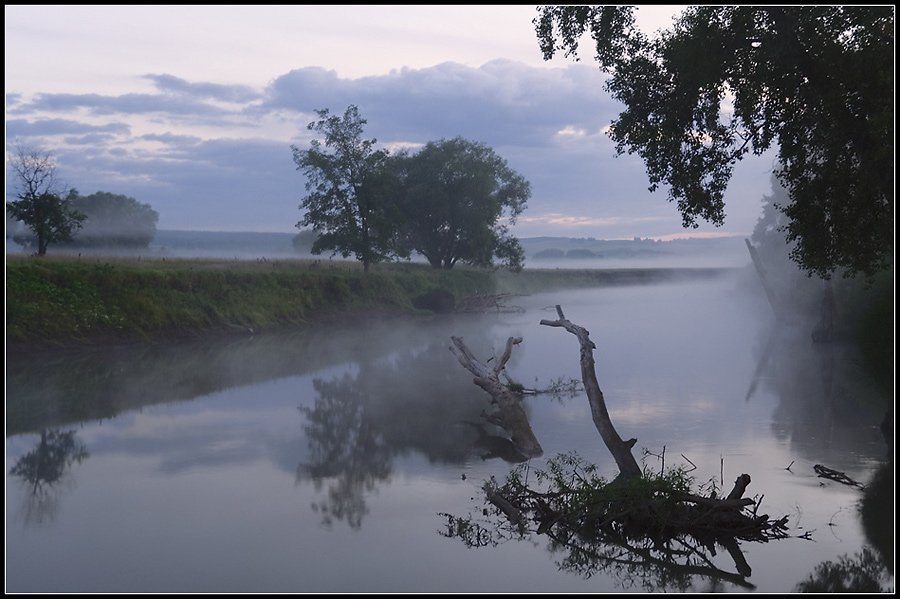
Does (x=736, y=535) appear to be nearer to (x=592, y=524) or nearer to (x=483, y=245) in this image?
(x=592, y=524)

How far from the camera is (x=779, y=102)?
57.9 feet

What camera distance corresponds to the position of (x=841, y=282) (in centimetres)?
4128

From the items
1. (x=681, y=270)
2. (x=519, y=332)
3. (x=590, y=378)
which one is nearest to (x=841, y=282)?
(x=519, y=332)

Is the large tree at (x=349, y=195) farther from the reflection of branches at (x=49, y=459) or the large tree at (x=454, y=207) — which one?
the reflection of branches at (x=49, y=459)

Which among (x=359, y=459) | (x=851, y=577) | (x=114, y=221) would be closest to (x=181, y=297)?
(x=359, y=459)

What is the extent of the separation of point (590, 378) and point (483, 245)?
204 feet

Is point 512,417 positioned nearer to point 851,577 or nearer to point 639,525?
point 639,525

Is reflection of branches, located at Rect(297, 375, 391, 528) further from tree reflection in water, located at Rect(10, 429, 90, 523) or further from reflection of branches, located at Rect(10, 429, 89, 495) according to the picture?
reflection of branches, located at Rect(10, 429, 89, 495)

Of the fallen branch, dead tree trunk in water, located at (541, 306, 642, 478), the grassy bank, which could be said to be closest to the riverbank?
the grassy bank

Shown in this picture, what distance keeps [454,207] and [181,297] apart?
39.4 m

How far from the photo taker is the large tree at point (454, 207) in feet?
253

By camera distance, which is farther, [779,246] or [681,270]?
[681,270]

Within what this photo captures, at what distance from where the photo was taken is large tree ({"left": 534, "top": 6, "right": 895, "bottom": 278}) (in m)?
16.1

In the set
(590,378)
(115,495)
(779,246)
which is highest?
(779,246)
